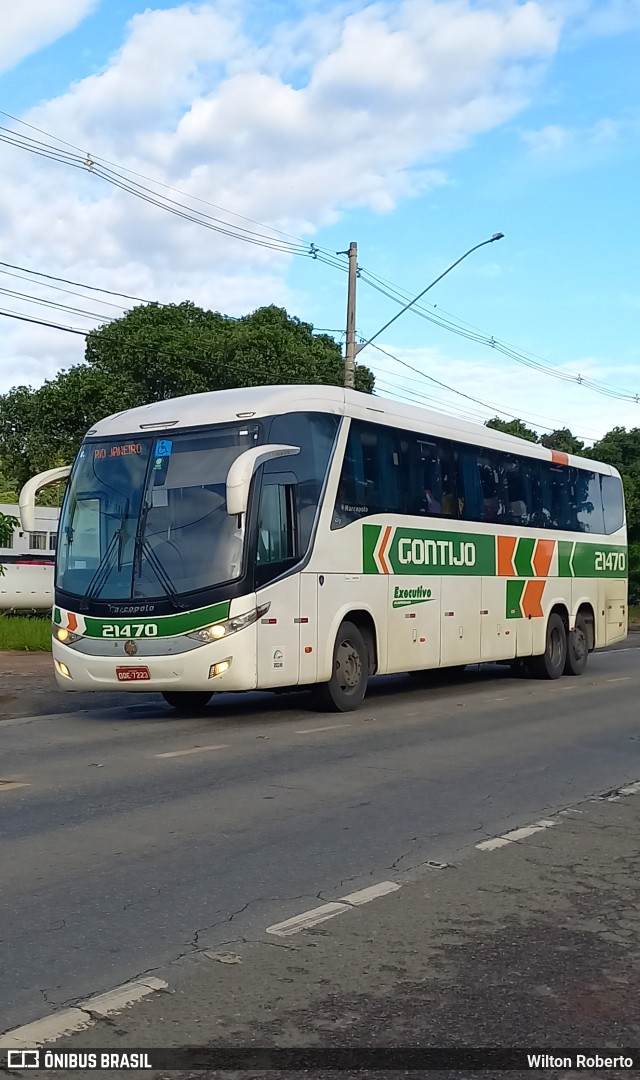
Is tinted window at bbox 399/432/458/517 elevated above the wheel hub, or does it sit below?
above

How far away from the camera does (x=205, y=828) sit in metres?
7.71

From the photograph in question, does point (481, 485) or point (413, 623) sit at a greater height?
point (481, 485)

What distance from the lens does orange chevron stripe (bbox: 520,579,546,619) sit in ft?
62.6

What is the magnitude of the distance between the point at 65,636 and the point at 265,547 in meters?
2.42

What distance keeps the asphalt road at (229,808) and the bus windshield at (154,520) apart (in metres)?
1.62

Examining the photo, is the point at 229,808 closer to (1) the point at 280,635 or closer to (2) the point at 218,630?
(2) the point at 218,630

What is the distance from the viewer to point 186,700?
1495cm

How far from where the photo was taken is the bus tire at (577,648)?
20938 mm

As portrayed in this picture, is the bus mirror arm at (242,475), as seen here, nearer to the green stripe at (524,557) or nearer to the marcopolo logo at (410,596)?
the marcopolo logo at (410,596)

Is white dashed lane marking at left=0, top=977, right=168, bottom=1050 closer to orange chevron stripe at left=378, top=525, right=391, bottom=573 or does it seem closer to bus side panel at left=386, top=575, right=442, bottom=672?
orange chevron stripe at left=378, top=525, right=391, bottom=573

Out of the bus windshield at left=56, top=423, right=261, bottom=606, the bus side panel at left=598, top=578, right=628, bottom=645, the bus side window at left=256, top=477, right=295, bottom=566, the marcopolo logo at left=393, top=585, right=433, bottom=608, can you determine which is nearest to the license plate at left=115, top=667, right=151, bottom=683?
the bus windshield at left=56, top=423, right=261, bottom=606

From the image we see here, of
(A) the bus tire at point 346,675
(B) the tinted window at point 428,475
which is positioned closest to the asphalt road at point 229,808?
(A) the bus tire at point 346,675

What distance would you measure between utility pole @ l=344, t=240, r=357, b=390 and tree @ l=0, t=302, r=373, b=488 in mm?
16718

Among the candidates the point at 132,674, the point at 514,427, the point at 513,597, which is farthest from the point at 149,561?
the point at 514,427
